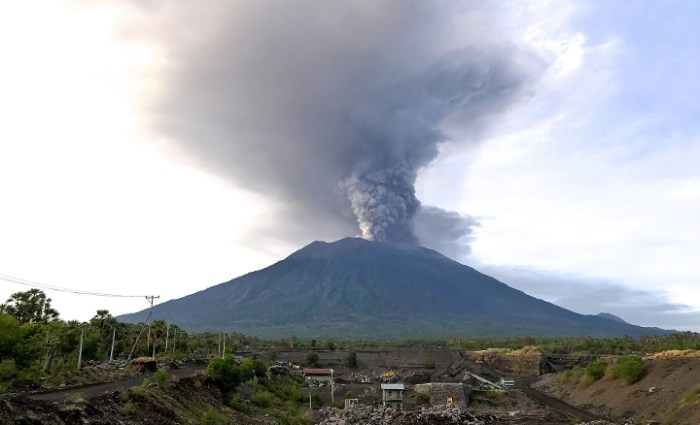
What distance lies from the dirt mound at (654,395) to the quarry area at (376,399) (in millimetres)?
136

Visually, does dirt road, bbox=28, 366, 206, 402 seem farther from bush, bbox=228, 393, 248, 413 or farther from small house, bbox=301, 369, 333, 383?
small house, bbox=301, 369, 333, 383

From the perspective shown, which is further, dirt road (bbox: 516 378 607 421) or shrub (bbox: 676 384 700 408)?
dirt road (bbox: 516 378 607 421)

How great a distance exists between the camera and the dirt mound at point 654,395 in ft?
155

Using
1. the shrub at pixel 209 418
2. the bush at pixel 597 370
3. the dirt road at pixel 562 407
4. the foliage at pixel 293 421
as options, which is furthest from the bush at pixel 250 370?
the bush at pixel 597 370

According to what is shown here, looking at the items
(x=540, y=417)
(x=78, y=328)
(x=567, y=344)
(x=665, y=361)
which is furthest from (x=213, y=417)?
(x=567, y=344)

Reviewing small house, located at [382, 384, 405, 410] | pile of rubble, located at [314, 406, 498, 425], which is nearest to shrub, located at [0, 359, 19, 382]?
pile of rubble, located at [314, 406, 498, 425]

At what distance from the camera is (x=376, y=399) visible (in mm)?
68625

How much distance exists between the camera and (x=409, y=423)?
49531 millimetres

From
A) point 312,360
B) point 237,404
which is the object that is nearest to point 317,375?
point 312,360

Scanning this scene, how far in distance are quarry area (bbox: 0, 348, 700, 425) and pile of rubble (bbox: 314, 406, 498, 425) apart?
11 centimetres

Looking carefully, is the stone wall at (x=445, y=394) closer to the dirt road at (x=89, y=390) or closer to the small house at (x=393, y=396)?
the small house at (x=393, y=396)

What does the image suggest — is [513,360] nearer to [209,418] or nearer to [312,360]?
[312,360]

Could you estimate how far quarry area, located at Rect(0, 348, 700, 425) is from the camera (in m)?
31.6

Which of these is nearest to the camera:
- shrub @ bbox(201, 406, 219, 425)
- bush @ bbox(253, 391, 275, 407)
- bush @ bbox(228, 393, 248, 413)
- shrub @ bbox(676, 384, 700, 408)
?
shrub @ bbox(201, 406, 219, 425)
